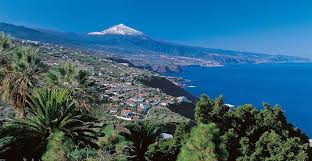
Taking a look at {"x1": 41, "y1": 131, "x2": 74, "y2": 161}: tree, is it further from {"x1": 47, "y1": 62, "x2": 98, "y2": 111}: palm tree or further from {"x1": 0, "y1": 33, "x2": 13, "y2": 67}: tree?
{"x1": 0, "y1": 33, "x2": 13, "y2": 67}: tree

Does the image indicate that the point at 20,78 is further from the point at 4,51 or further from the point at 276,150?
the point at 276,150

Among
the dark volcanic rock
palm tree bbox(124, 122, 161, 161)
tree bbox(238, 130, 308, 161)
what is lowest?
the dark volcanic rock

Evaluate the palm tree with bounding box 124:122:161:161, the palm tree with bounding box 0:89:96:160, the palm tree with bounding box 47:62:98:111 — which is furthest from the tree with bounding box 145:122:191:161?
the palm tree with bounding box 47:62:98:111

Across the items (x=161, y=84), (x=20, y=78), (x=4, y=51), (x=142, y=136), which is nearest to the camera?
(x=142, y=136)

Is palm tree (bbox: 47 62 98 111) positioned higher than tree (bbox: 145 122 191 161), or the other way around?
palm tree (bbox: 47 62 98 111)

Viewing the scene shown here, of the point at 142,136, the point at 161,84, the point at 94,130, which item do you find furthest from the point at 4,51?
the point at 161,84

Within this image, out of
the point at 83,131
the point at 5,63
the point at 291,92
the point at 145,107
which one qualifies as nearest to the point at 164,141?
the point at 83,131
